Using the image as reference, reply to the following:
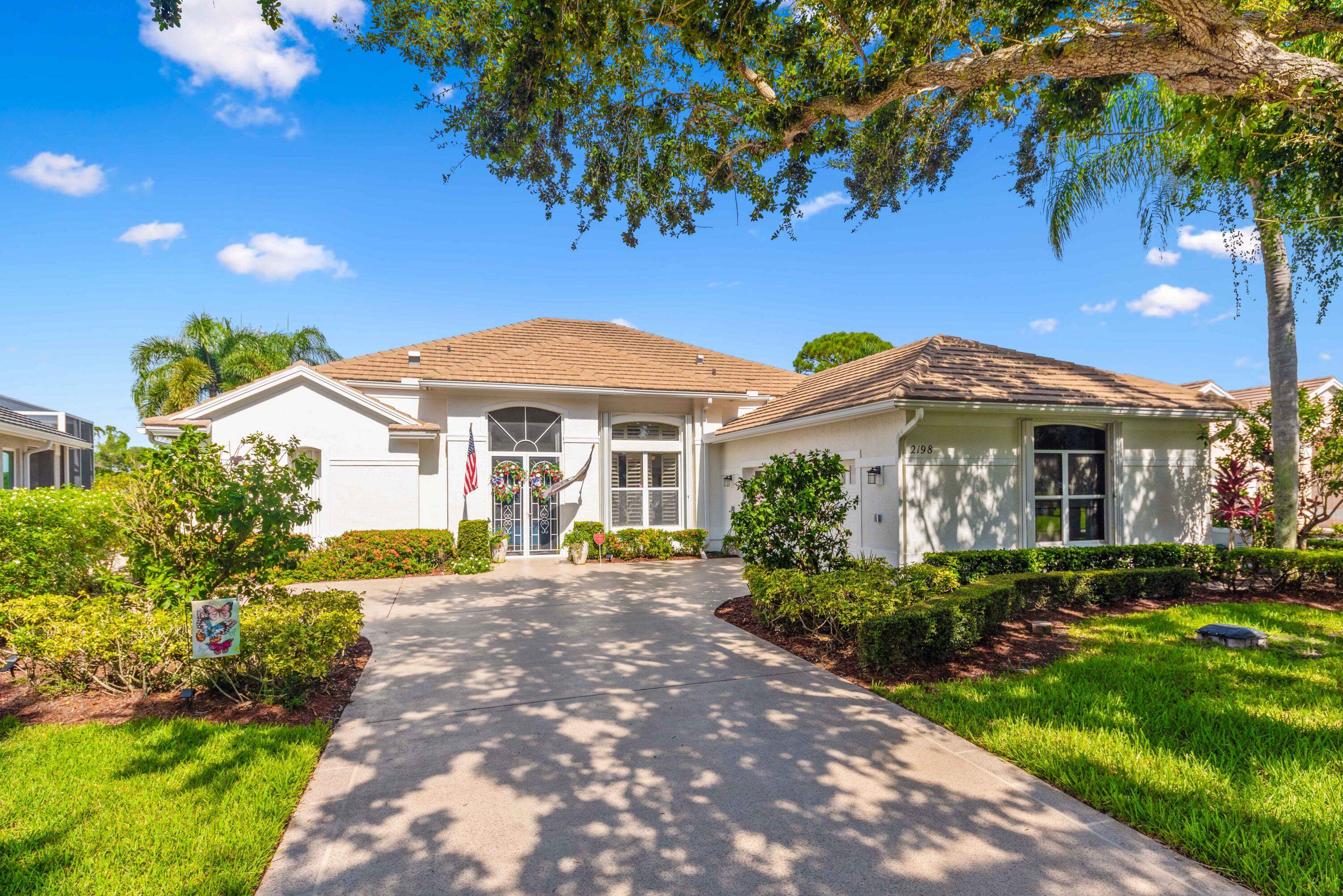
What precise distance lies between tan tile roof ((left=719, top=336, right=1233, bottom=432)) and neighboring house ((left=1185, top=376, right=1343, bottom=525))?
5.10 metres

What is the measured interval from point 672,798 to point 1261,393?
33631mm

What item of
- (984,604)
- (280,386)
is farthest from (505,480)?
(984,604)

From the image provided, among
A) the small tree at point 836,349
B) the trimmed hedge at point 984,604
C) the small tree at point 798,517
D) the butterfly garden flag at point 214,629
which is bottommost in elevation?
the trimmed hedge at point 984,604

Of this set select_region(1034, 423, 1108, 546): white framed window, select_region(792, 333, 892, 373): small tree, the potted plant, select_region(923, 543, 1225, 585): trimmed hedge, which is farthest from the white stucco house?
select_region(792, 333, 892, 373): small tree

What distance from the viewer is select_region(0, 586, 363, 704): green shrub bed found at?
541cm

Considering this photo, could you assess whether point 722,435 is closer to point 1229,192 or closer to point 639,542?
point 639,542

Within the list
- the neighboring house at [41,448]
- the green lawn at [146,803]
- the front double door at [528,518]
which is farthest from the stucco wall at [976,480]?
the neighboring house at [41,448]

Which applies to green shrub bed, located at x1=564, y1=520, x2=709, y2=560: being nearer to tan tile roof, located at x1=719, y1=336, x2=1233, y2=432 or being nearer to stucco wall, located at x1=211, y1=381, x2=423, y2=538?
tan tile roof, located at x1=719, y1=336, x2=1233, y2=432

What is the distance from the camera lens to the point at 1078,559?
10.3m

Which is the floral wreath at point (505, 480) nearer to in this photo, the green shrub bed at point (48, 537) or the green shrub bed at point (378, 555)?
the green shrub bed at point (378, 555)

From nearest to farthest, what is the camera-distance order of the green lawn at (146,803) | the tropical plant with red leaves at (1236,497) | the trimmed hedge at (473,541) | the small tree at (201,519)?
the green lawn at (146,803) < the small tree at (201,519) < the tropical plant with red leaves at (1236,497) < the trimmed hedge at (473,541)

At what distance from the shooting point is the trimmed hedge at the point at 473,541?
13.8m

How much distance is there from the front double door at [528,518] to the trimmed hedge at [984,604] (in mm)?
10152

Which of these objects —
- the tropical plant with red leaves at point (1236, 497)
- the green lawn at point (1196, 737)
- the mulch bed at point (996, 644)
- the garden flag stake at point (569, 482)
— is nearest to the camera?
the green lawn at point (1196, 737)
